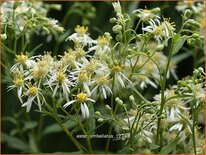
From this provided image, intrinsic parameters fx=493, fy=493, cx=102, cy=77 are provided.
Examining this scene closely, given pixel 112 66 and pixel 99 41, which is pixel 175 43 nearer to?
pixel 112 66

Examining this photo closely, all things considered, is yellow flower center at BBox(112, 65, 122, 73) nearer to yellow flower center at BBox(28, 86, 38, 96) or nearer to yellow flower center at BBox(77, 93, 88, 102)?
yellow flower center at BBox(77, 93, 88, 102)

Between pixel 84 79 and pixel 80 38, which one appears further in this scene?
pixel 80 38

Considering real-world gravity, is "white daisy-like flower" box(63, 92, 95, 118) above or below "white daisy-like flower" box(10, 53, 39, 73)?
below

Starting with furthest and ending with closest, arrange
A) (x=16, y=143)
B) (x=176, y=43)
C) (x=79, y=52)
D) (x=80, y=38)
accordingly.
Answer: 1. (x=16, y=143)
2. (x=80, y=38)
3. (x=79, y=52)
4. (x=176, y=43)

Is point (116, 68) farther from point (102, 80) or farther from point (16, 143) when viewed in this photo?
point (16, 143)

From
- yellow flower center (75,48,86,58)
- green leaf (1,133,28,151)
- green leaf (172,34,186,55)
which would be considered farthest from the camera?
green leaf (1,133,28,151)

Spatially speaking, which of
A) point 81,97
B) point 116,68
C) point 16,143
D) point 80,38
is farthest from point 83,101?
point 16,143

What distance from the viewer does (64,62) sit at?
131 cm

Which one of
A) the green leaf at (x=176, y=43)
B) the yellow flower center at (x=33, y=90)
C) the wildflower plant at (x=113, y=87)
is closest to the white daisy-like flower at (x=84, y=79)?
the wildflower plant at (x=113, y=87)

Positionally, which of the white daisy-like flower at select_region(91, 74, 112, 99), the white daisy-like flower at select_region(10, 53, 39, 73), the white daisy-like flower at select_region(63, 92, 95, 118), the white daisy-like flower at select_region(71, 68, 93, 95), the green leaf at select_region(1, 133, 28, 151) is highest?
the white daisy-like flower at select_region(10, 53, 39, 73)

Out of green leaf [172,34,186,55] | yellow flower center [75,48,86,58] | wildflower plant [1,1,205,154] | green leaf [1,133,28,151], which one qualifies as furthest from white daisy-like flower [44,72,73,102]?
green leaf [1,133,28,151]

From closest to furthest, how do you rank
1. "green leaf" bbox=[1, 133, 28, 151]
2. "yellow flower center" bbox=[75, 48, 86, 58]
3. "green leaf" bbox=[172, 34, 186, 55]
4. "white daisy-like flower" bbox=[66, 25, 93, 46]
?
1. "green leaf" bbox=[172, 34, 186, 55]
2. "yellow flower center" bbox=[75, 48, 86, 58]
3. "white daisy-like flower" bbox=[66, 25, 93, 46]
4. "green leaf" bbox=[1, 133, 28, 151]

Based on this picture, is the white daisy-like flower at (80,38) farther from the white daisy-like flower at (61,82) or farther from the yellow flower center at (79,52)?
the white daisy-like flower at (61,82)

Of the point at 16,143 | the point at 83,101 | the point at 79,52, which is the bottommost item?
the point at 16,143
